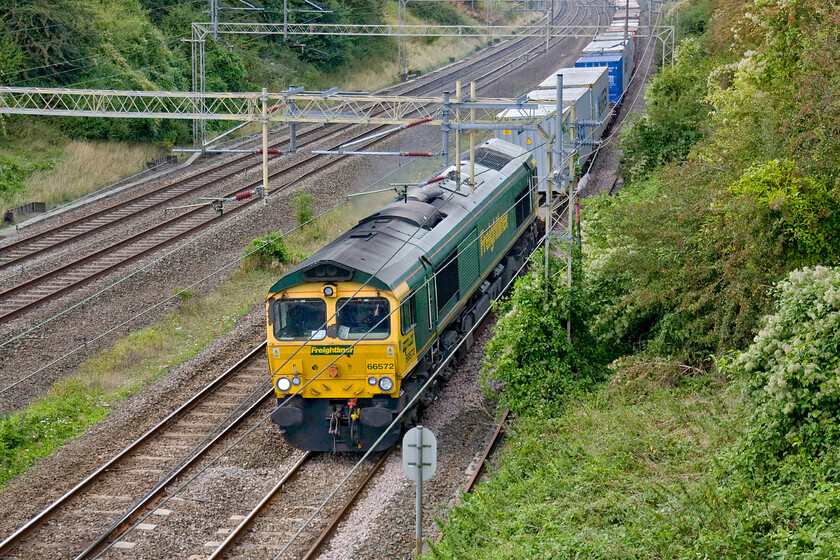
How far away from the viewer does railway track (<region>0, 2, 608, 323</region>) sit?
24.0 meters

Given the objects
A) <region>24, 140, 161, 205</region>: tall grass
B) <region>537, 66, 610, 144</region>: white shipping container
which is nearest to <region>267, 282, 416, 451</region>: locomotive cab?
<region>537, 66, 610, 144</region>: white shipping container

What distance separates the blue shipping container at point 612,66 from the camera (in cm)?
4409

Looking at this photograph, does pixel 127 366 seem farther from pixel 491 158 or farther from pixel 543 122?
pixel 543 122

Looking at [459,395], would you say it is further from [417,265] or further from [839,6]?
[839,6]

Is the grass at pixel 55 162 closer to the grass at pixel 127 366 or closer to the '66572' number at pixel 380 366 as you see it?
the grass at pixel 127 366

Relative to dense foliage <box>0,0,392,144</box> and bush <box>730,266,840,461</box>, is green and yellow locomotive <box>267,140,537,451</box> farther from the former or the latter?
dense foliage <box>0,0,392,144</box>

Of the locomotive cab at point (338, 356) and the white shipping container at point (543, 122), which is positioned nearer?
the locomotive cab at point (338, 356)

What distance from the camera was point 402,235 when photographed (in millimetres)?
16578

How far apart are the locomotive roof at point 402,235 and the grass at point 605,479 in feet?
11.0

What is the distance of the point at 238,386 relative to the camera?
18.5 meters

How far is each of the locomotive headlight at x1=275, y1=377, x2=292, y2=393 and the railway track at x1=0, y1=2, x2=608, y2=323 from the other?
999cm

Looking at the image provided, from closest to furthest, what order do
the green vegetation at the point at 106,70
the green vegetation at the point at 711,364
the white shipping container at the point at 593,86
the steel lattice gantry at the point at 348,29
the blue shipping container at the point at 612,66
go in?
the green vegetation at the point at 711,364, the white shipping container at the point at 593,86, the green vegetation at the point at 106,70, the steel lattice gantry at the point at 348,29, the blue shipping container at the point at 612,66

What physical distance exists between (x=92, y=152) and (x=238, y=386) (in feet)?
74.1

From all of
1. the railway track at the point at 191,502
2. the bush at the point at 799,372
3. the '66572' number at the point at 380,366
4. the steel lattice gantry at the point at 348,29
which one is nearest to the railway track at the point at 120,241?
the steel lattice gantry at the point at 348,29
